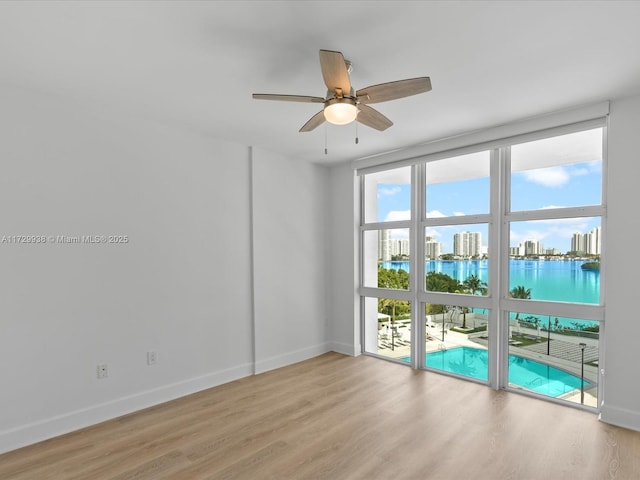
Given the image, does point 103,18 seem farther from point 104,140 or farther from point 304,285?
point 304,285

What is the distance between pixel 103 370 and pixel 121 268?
87 centimetres

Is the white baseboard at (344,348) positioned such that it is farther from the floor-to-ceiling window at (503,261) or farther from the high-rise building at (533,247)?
the high-rise building at (533,247)

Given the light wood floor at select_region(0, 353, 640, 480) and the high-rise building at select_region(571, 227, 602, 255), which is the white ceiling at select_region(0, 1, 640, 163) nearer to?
the high-rise building at select_region(571, 227, 602, 255)

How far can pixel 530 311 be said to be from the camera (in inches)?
134

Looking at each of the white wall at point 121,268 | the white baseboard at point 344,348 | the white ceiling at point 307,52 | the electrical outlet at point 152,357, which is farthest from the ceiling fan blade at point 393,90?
the white baseboard at point 344,348

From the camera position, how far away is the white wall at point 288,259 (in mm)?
4207

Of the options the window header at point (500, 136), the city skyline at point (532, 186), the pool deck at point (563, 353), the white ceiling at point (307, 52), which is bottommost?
the pool deck at point (563, 353)

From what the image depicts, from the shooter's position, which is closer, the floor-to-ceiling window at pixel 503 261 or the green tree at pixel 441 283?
the floor-to-ceiling window at pixel 503 261

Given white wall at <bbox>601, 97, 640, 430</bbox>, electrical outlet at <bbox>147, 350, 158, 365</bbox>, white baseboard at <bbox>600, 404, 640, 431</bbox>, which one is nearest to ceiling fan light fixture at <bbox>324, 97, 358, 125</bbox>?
white wall at <bbox>601, 97, 640, 430</bbox>

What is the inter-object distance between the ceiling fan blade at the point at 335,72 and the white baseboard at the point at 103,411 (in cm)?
309

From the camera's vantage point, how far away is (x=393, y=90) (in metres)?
2.05

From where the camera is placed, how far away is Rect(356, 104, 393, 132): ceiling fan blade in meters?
2.31

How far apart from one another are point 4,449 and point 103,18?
2.96 meters

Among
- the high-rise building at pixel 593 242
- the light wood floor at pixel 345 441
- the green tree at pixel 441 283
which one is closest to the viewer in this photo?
the light wood floor at pixel 345 441
